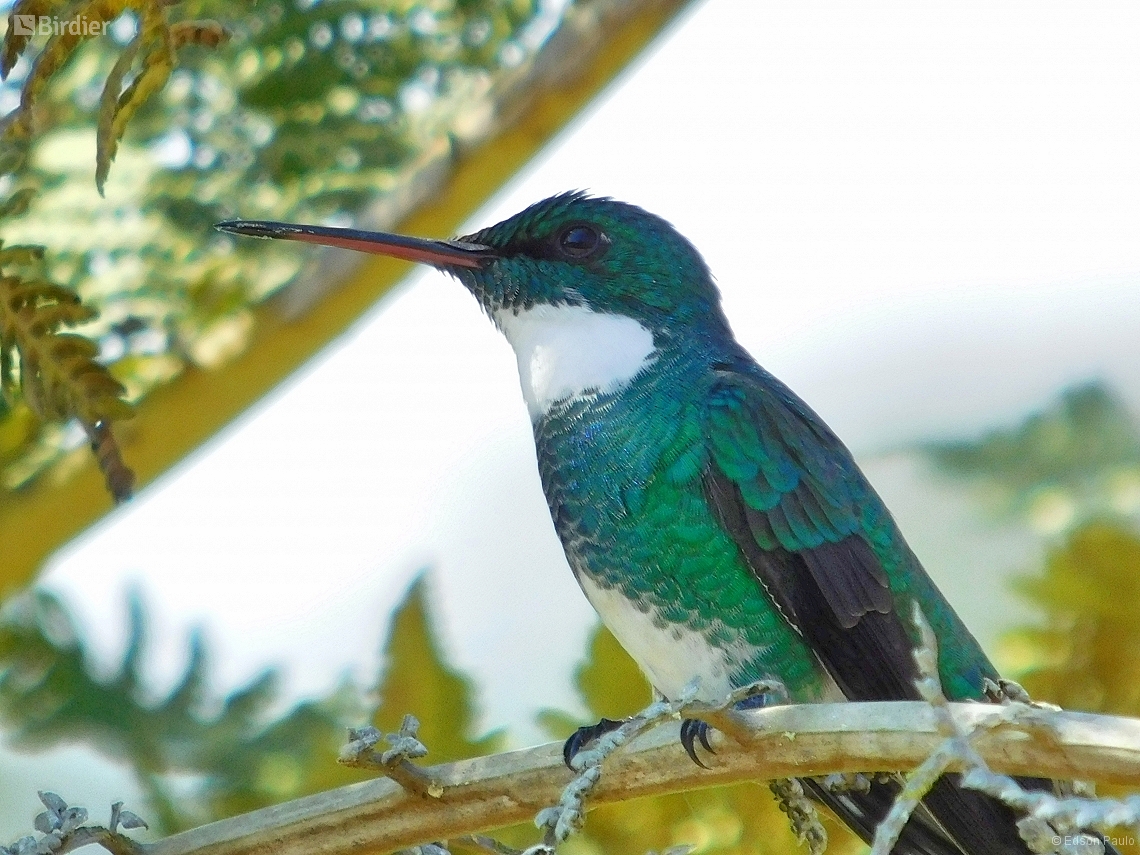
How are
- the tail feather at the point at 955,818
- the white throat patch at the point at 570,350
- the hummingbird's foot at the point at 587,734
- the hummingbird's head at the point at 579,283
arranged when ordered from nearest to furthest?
the hummingbird's foot at the point at 587,734 → the tail feather at the point at 955,818 → the white throat patch at the point at 570,350 → the hummingbird's head at the point at 579,283

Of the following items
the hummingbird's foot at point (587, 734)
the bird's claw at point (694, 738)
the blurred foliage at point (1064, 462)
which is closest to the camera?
the bird's claw at point (694, 738)

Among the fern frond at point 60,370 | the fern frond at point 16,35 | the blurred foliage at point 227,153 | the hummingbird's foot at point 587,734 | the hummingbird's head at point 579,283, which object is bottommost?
the hummingbird's foot at point 587,734

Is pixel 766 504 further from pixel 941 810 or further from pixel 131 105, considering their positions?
pixel 131 105

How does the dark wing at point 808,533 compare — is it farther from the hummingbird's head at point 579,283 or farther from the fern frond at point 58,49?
the fern frond at point 58,49

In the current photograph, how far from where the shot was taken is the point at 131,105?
217cm

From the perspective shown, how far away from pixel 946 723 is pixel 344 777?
1.81 meters

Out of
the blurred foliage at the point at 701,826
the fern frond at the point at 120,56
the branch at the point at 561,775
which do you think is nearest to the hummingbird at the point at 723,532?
the blurred foliage at the point at 701,826

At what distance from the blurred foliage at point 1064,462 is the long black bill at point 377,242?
1.41m

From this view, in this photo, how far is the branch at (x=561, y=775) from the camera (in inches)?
77.5

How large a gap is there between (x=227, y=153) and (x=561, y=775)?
2077 mm

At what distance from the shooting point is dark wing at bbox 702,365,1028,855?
3.05 meters

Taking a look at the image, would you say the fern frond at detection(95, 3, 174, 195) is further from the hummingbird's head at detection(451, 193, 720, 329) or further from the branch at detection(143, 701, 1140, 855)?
the hummingbird's head at detection(451, 193, 720, 329)

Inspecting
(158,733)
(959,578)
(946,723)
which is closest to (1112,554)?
(959,578)

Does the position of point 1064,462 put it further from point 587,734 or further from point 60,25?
point 60,25
